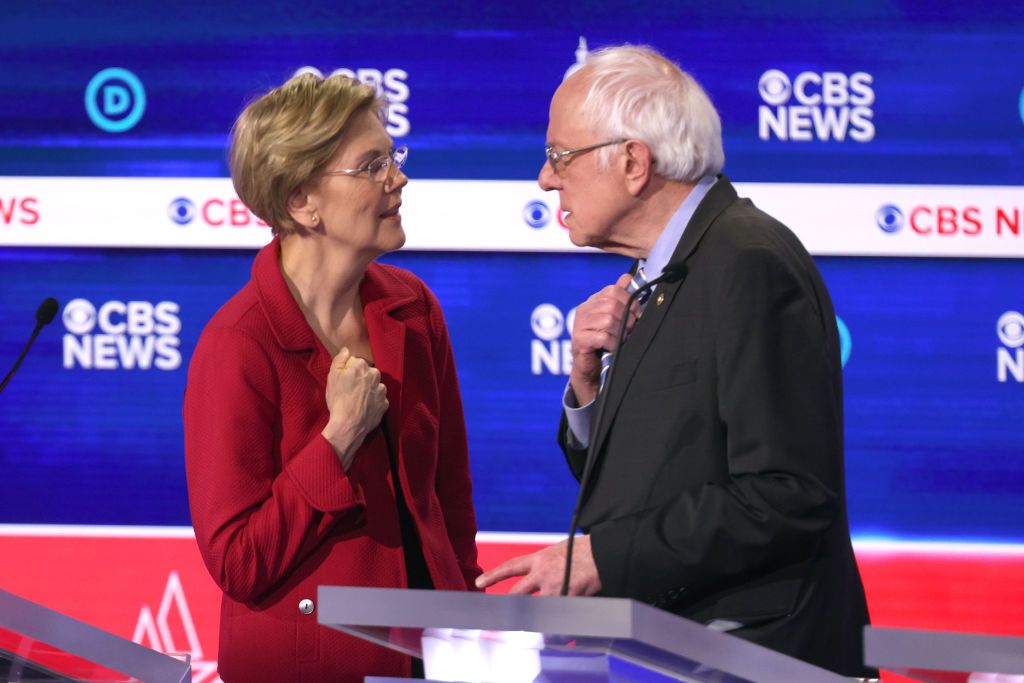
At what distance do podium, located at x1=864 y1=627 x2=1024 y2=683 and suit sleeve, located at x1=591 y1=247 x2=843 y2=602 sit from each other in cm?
59

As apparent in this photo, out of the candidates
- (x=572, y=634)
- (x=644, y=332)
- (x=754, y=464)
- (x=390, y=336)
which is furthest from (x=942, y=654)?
(x=390, y=336)

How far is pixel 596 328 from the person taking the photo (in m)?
1.93

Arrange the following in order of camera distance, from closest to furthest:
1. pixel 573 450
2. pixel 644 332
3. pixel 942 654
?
pixel 942 654, pixel 644 332, pixel 573 450

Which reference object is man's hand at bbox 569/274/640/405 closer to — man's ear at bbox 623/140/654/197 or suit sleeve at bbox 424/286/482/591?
man's ear at bbox 623/140/654/197

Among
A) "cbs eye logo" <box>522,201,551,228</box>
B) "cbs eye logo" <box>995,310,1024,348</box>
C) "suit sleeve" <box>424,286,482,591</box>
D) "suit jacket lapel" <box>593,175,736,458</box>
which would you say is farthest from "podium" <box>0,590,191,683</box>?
"cbs eye logo" <box>995,310,1024,348</box>

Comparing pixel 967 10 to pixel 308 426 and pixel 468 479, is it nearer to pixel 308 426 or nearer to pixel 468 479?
pixel 468 479

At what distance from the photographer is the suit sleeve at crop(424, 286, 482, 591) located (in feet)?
7.74

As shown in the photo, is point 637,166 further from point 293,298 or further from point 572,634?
point 572,634

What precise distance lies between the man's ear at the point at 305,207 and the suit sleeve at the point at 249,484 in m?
0.26

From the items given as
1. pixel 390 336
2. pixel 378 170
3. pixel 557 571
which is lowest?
pixel 557 571

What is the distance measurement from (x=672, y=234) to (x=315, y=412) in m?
0.62

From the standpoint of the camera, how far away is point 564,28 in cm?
355

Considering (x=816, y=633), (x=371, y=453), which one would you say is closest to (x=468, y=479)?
(x=371, y=453)

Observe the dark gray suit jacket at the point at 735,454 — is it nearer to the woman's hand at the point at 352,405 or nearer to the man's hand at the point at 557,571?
the man's hand at the point at 557,571
